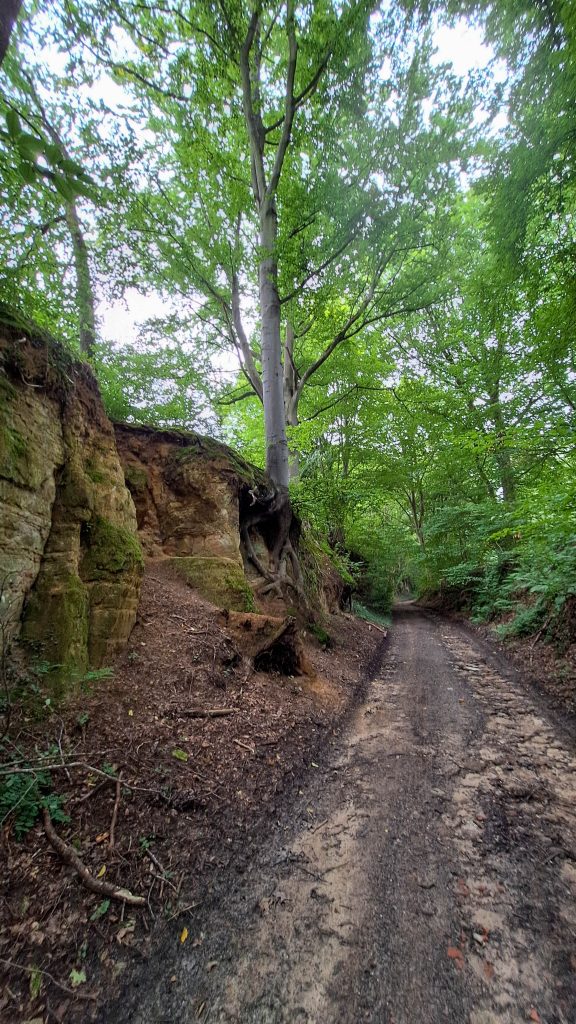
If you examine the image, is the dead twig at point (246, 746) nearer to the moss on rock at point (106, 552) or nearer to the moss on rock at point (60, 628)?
the moss on rock at point (60, 628)

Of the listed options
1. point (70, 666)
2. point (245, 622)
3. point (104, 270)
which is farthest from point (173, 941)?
point (104, 270)

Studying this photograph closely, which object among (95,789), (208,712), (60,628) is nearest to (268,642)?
(208,712)

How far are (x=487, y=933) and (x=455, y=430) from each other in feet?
33.5

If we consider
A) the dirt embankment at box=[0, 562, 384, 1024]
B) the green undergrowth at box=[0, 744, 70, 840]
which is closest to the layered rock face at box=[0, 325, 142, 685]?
the dirt embankment at box=[0, 562, 384, 1024]

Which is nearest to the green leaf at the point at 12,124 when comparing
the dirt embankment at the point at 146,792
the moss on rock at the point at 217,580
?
the dirt embankment at the point at 146,792

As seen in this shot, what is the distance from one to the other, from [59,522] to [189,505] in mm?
2630

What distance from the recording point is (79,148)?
18.8 ft

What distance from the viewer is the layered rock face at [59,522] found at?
10.3 ft

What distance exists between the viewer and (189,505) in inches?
245

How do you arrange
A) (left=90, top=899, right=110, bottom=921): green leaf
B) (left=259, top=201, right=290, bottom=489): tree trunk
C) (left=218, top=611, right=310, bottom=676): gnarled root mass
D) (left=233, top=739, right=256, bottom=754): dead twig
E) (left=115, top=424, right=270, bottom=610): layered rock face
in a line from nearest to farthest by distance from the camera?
(left=90, top=899, right=110, bottom=921): green leaf → (left=233, top=739, right=256, bottom=754): dead twig → (left=218, top=611, right=310, bottom=676): gnarled root mass → (left=115, top=424, right=270, bottom=610): layered rock face → (left=259, top=201, right=290, bottom=489): tree trunk

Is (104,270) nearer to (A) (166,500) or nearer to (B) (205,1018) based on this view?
(A) (166,500)

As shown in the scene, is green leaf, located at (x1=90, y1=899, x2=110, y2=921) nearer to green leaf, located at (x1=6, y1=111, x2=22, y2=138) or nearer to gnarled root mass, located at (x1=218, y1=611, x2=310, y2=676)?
gnarled root mass, located at (x1=218, y1=611, x2=310, y2=676)

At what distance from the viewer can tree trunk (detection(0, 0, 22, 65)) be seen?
6.42ft

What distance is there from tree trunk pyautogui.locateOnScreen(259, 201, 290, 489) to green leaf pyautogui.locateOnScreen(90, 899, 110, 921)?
6277mm
